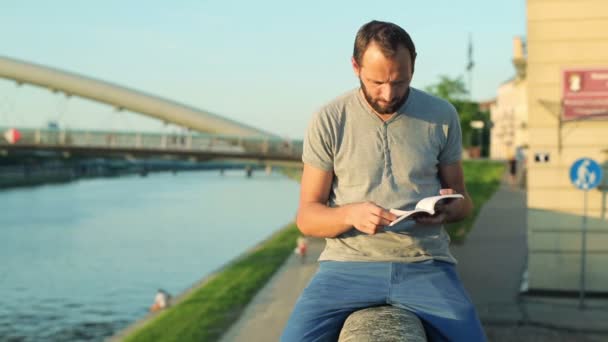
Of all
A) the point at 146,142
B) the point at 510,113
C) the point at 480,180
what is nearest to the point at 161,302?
the point at 146,142

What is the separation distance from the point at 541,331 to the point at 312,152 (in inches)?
276

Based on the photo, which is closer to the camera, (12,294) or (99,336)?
(99,336)

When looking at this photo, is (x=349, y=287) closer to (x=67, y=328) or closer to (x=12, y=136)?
(x=67, y=328)

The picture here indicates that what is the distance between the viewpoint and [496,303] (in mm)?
10414

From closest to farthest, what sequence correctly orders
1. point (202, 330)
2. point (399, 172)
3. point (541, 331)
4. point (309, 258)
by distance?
point (399, 172) < point (541, 331) < point (202, 330) < point (309, 258)

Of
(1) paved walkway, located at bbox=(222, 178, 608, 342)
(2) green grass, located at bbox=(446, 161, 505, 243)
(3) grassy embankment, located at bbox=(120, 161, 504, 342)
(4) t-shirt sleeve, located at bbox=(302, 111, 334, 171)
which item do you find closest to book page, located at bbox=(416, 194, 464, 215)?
(4) t-shirt sleeve, located at bbox=(302, 111, 334, 171)

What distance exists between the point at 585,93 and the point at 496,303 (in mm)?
2474

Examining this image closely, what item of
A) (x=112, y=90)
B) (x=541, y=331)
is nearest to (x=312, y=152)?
(x=541, y=331)

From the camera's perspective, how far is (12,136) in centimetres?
3403

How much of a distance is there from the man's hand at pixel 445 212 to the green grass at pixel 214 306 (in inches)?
325

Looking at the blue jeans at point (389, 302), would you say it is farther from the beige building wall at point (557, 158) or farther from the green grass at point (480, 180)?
the green grass at point (480, 180)

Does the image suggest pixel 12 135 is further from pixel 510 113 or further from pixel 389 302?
pixel 510 113

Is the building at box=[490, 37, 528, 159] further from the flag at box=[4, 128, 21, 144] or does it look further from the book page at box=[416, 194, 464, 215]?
the book page at box=[416, 194, 464, 215]

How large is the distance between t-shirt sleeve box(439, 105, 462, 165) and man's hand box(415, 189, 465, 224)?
0.39ft
